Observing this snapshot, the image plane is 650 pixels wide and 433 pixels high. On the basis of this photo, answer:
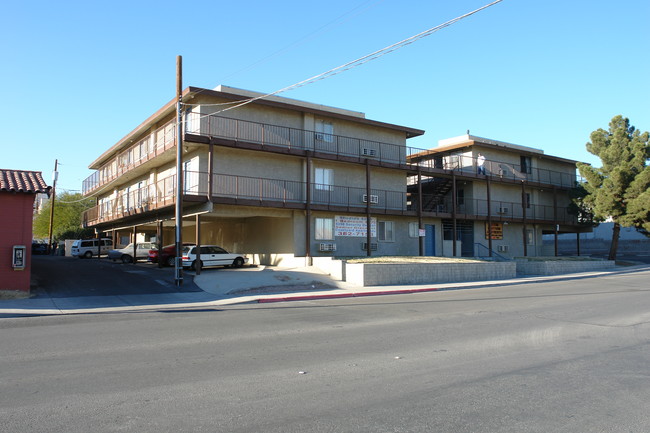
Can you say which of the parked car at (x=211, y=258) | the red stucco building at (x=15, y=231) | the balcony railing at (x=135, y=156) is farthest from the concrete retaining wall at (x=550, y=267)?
the red stucco building at (x=15, y=231)

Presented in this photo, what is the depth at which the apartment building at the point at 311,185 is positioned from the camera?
80.8 feet

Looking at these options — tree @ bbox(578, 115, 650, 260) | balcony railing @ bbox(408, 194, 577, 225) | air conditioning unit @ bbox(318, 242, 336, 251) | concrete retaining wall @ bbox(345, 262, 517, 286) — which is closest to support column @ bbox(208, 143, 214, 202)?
air conditioning unit @ bbox(318, 242, 336, 251)

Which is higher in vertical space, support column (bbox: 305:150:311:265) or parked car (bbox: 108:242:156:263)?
support column (bbox: 305:150:311:265)

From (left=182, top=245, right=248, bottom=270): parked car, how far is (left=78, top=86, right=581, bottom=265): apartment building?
167 centimetres

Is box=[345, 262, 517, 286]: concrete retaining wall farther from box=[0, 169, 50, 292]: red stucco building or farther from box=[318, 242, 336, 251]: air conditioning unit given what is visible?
box=[0, 169, 50, 292]: red stucco building

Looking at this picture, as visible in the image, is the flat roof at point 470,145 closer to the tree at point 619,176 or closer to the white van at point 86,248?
the tree at point 619,176

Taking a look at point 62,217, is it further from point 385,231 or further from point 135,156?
point 385,231

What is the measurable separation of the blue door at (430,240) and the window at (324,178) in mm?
8327

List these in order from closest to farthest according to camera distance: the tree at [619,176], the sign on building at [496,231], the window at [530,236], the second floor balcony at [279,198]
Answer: the second floor balcony at [279,198], the tree at [619,176], the sign on building at [496,231], the window at [530,236]

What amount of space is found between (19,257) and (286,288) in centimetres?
916

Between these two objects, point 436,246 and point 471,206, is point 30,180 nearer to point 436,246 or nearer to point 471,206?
point 436,246

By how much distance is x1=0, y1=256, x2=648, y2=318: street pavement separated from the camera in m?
15.0

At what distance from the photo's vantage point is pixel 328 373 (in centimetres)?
681

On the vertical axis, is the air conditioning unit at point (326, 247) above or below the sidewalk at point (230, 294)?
above
